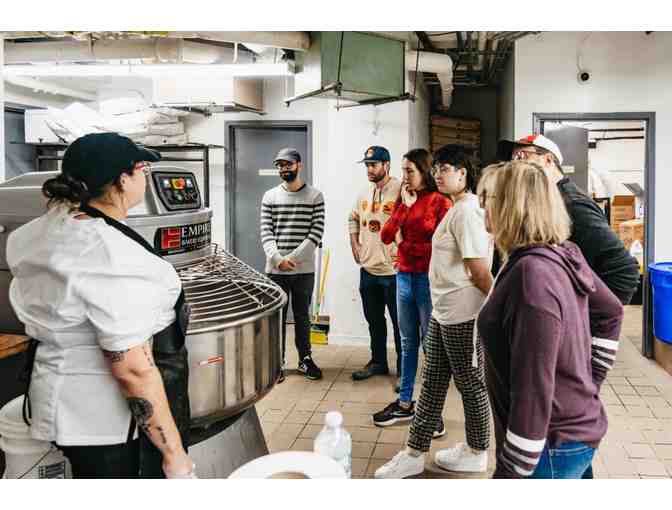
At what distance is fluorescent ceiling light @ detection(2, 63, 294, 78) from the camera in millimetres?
4250

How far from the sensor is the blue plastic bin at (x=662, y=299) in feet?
13.3

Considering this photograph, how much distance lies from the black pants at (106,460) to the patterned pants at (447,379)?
1.34 meters

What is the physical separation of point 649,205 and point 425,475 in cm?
299

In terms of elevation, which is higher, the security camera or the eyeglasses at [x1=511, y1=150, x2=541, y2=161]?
the security camera

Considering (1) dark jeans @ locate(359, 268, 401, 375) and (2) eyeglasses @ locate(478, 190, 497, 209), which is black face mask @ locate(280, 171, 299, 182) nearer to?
(1) dark jeans @ locate(359, 268, 401, 375)

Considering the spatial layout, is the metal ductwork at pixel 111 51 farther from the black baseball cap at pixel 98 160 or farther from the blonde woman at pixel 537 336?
the blonde woman at pixel 537 336

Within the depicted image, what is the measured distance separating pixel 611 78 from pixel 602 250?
3.03m

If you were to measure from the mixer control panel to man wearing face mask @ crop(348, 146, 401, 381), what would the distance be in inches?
74.3

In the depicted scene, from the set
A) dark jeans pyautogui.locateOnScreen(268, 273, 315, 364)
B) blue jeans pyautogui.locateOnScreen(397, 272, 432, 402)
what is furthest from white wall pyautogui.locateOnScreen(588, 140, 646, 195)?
blue jeans pyautogui.locateOnScreen(397, 272, 432, 402)

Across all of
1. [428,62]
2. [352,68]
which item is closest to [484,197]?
[352,68]

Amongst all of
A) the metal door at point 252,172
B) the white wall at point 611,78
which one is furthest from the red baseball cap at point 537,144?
the metal door at point 252,172

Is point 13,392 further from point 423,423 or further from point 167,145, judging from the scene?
point 167,145
